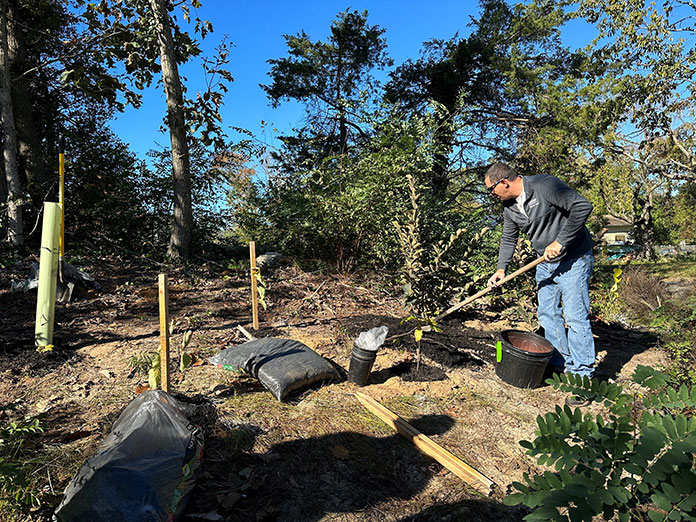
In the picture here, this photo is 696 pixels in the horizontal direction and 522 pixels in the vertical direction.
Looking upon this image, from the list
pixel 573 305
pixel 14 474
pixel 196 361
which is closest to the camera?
pixel 14 474

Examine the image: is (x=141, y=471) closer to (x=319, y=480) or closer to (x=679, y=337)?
(x=319, y=480)

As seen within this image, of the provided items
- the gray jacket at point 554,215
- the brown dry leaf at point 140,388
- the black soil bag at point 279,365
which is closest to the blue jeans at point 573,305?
the gray jacket at point 554,215

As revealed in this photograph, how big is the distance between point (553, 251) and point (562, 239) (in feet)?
0.40

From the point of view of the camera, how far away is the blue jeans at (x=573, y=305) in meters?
3.31

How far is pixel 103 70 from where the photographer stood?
825 centimetres

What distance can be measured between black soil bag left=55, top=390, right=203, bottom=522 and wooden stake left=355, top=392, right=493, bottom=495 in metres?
1.30

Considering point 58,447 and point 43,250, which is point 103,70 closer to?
point 43,250

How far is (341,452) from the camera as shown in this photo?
2412mm

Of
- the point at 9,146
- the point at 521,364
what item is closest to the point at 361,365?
the point at 521,364

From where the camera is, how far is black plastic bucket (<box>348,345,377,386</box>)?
3173mm

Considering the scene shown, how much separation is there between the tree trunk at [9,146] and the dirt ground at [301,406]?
119 inches

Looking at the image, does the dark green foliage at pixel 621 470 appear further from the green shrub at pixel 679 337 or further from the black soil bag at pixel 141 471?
the green shrub at pixel 679 337

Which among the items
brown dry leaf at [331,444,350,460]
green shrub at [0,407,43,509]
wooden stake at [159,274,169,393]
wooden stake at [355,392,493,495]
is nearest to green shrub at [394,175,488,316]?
wooden stake at [355,392,493,495]

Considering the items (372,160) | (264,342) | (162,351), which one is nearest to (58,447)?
(162,351)
